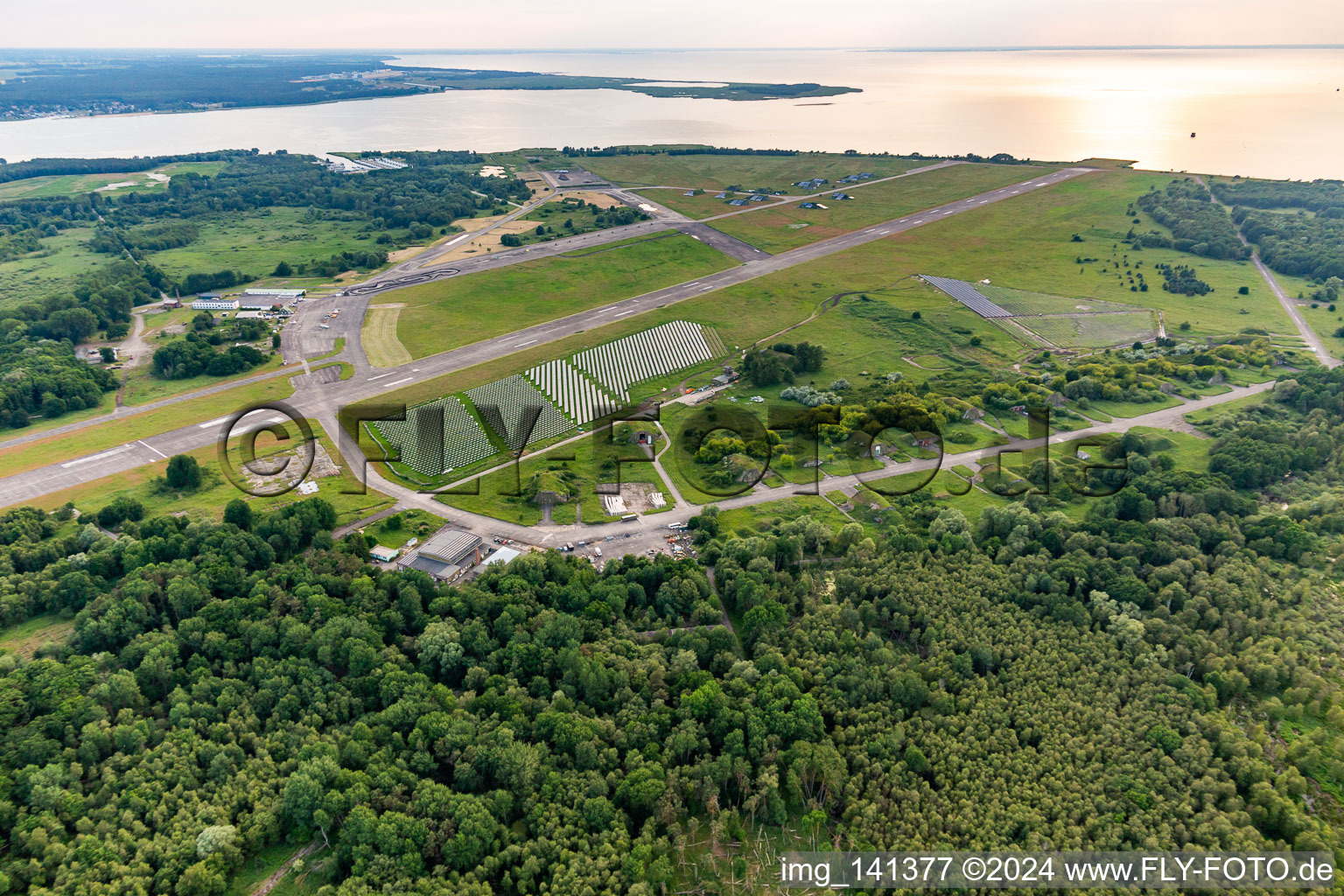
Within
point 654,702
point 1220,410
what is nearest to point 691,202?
point 1220,410

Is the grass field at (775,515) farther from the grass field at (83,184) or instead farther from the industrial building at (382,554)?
the grass field at (83,184)

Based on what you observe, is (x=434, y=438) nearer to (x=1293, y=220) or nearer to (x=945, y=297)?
(x=945, y=297)

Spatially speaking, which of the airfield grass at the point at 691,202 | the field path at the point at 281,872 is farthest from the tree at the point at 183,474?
the airfield grass at the point at 691,202

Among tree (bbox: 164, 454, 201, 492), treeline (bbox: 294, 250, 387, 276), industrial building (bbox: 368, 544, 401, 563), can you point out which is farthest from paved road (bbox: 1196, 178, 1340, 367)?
treeline (bbox: 294, 250, 387, 276)

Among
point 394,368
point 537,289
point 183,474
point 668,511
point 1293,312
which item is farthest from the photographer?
point 537,289

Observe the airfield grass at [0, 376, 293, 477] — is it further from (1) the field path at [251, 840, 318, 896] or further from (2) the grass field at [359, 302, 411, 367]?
(1) the field path at [251, 840, 318, 896]

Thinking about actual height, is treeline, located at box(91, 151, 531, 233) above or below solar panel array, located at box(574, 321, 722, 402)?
above

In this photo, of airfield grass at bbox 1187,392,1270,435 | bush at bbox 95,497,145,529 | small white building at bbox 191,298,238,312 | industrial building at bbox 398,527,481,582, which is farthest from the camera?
small white building at bbox 191,298,238,312
